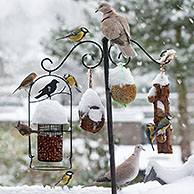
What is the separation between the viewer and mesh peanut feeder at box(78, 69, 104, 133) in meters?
1.49

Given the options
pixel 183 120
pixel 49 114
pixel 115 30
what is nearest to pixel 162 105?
pixel 115 30

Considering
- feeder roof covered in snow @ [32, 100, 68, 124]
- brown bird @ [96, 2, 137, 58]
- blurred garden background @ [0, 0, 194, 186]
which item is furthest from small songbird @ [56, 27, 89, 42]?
blurred garden background @ [0, 0, 194, 186]

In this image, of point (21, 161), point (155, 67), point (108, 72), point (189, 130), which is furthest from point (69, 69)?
point (108, 72)

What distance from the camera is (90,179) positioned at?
135 inches

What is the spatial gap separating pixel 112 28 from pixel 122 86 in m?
0.25

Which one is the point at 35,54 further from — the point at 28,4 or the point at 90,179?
the point at 90,179

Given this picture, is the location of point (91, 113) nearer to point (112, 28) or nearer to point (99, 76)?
point (112, 28)

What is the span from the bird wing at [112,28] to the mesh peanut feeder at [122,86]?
0.19 meters

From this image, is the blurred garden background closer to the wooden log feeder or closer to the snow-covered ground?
the snow-covered ground

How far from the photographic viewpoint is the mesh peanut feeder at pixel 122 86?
4.73 feet

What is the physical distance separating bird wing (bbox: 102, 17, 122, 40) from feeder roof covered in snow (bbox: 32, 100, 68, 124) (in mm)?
466

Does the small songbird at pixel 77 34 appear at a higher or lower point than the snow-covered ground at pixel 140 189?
higher

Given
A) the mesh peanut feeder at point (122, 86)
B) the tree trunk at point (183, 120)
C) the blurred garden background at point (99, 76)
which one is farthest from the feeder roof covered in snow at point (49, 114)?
the tree trunk at point (183, 120)

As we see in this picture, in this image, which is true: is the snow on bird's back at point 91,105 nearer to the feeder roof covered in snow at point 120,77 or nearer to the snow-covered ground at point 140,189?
the feeder roof covered in snow at point 120,77
